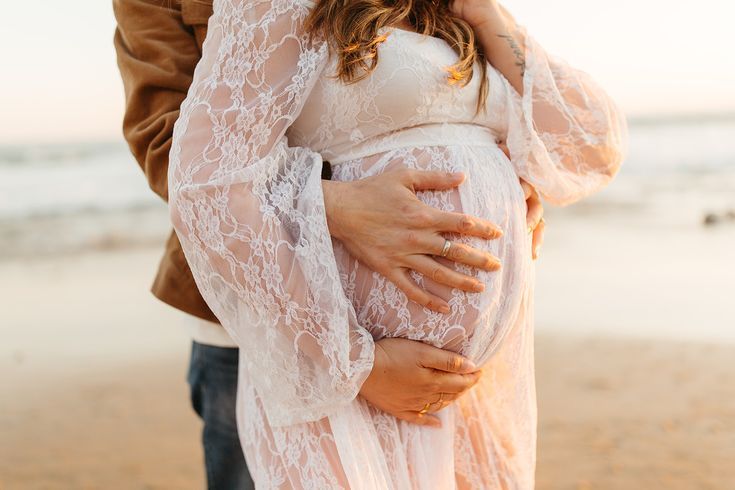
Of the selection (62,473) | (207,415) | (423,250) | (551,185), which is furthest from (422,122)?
(62,473)

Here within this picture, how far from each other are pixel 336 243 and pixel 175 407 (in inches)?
128

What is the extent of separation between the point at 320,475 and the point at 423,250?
19.2 inches

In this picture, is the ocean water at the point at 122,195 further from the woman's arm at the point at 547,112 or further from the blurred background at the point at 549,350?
the woman's arm at the point at 547,112

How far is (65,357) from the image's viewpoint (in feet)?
16.0

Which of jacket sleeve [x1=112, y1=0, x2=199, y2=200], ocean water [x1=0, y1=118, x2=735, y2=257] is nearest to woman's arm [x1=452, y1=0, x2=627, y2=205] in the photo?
jacket sleeve [x1=112, y1=0, x2=199, y2=200]

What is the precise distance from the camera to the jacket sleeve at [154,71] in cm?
159

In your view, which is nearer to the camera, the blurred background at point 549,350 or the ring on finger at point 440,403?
the ring on finger at point 440,403

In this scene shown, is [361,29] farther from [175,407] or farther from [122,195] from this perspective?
[122,195]

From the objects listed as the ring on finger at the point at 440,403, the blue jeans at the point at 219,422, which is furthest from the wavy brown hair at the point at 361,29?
the blue jeans at the point at 219,422

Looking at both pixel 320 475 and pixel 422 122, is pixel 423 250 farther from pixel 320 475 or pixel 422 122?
pixel 320 475

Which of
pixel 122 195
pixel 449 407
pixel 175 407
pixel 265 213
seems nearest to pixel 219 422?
pixel 449 407

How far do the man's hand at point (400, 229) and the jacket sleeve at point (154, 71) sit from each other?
0.42m

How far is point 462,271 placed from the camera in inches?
58.9

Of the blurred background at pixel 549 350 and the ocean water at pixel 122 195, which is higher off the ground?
the blurred background at pixel 549 350
